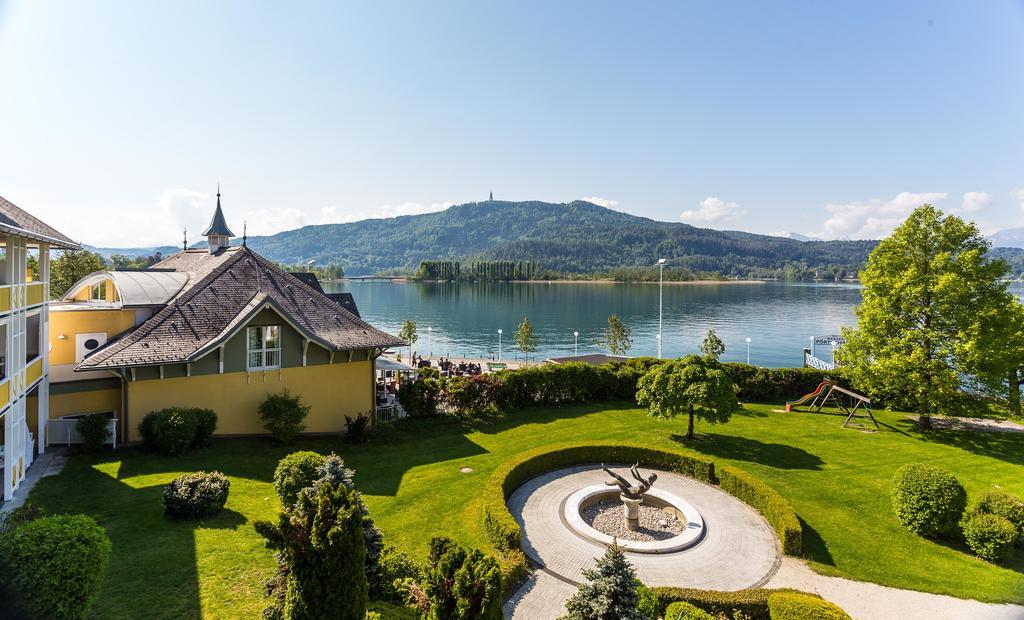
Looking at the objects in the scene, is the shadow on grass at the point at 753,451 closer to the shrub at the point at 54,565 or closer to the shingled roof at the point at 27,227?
the shrub at the point at 54,565

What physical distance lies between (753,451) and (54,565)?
70.8 feet

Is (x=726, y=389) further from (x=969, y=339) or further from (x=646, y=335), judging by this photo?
(x=646, y=335)

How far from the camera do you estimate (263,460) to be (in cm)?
1706

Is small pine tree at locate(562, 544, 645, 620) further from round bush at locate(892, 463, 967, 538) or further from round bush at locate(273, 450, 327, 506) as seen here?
round bush at locate(892, 463, 967, 538)

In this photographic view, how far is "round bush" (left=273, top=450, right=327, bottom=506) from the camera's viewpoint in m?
11.8

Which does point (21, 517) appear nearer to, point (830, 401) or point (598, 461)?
point (598, 461)

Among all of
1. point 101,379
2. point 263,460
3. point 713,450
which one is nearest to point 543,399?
point 713,450

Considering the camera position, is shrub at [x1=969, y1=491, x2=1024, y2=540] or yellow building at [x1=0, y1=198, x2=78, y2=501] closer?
yellow building at [x1=0, y1=198, x2=78, y2=501]

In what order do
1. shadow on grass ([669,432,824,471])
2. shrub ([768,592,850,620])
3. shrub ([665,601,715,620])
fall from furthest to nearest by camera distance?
shadow on grass ([669,432,824,471])
shrub ([665,601,715,620])
shrub ([768,592,850,620])

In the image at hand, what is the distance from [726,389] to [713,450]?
2.74 meters

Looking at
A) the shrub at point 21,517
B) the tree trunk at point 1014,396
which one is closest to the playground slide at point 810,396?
the tree trunk at point 1014,396

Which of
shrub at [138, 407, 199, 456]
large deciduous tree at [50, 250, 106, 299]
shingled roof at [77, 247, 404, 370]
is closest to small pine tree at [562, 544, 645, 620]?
shingled roof at [77, 247, 404, 370]

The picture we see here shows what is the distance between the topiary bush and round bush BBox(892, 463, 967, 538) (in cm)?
2268

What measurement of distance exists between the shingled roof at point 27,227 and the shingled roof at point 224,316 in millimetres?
3868
